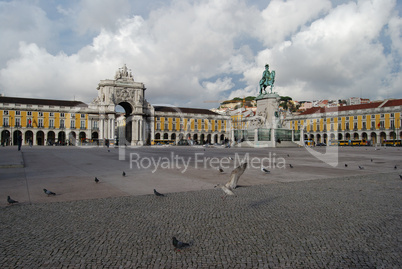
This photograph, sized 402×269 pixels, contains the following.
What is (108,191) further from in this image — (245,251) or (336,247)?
(336,247)

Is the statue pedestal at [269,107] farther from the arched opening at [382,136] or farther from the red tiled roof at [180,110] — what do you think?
the red tiled roof at [180,110]

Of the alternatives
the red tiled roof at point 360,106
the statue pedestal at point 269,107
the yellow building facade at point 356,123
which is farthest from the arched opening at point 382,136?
the statue pedestal at point 269,107

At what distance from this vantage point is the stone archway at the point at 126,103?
7138cm

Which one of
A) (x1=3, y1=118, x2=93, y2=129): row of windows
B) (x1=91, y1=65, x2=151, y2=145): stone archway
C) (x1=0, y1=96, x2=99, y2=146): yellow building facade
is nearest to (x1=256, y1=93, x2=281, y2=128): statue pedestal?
→ (x1=91, y1=65, x2=151, y2=145): stone archway

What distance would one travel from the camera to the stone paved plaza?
3.15 m

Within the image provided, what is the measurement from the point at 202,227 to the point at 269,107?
3288cm

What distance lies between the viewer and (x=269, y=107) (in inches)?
1406

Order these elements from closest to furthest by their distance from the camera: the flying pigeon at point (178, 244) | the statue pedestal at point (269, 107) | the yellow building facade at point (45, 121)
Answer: the flying pigeon at point (178, 244)
the statue pedestal at point (269, 107)
the yellow building facade at point (45, 121)

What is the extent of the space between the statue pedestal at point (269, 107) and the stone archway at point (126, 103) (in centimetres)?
4292

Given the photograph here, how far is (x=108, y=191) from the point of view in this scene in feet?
22.3

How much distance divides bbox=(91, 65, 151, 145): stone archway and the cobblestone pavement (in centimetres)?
6749

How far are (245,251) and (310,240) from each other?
3.04 ft

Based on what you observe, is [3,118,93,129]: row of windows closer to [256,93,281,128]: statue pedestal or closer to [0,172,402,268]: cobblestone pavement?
[256,93,281,128]: statue pedestal

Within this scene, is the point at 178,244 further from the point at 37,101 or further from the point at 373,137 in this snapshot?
the point at 37,101
